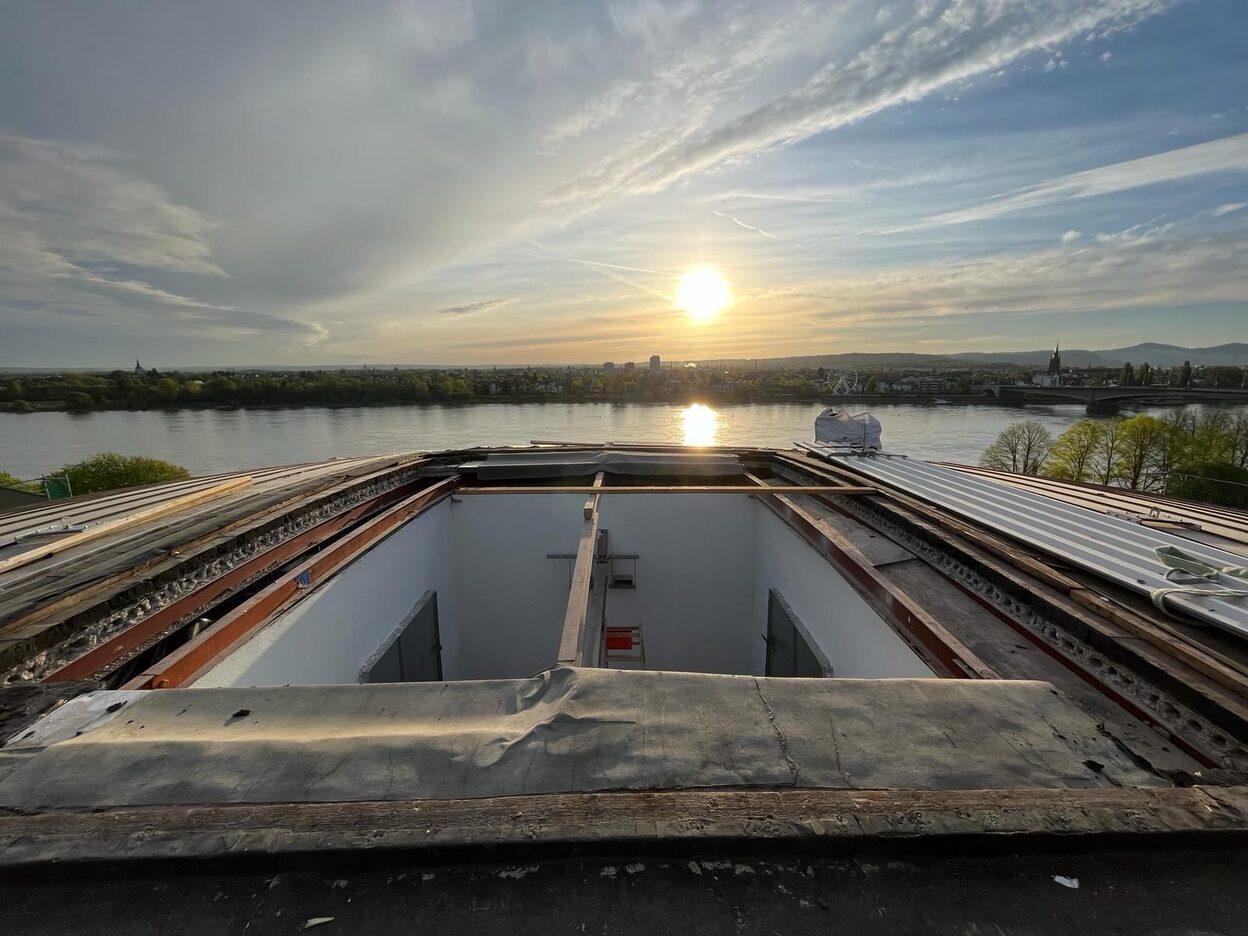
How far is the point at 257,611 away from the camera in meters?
3.63

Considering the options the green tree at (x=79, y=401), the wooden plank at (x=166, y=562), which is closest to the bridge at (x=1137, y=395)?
the wooden plank at (x=166, y=562)

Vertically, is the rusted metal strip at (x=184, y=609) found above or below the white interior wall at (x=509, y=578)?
above

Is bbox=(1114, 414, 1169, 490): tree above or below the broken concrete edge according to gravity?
below

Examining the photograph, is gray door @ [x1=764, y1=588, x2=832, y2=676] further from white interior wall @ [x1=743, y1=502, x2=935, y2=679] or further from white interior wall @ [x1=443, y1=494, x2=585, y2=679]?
white interior wall @ [x1=443, y1=494, x2=585, y2=679]

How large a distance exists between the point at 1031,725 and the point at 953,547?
2264 millimetres

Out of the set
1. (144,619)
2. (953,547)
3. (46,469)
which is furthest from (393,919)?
(46,469)

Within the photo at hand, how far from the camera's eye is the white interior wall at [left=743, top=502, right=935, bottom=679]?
372cm

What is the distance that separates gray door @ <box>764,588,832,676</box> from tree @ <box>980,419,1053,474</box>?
103ft

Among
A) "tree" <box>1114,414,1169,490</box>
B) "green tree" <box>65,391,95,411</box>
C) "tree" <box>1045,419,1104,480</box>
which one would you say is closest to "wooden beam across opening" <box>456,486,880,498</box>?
"tree" <box>1045,419,1104,480</box>

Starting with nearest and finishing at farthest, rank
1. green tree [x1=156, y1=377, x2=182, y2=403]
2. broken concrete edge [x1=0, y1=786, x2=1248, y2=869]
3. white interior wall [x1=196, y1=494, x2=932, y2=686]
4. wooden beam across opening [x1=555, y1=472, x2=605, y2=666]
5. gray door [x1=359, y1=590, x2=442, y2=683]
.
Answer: broken concrete edge [x1=0, y1=786, x2=1248, y2=869] → wooden beam across opening [x1=555, y1=472, x2=605, y2=666] → gray door [x1=359, y1=590, x2=442, y2=683] → white interior wall [x1=196, y1=494, x2=932, y2=686] → green tree [x1=156, y1=377, x2=182, y2=403]

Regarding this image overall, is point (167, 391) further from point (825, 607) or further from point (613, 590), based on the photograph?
point (825, 607)

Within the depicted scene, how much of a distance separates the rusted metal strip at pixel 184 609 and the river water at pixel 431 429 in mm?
25045

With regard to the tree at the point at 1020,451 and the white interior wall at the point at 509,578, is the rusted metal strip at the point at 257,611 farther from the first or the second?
the tree at the point at 1020,451

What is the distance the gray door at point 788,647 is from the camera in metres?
5.13
